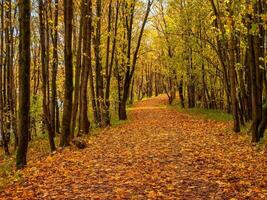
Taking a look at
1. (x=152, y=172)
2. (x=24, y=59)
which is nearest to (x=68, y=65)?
(x=24, y=59)

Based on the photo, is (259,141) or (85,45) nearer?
(259,141)

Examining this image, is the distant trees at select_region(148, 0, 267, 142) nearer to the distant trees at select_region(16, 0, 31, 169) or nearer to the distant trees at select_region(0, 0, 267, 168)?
the distant trees at select_region(0, 0, 267, 168)

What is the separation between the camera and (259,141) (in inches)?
537

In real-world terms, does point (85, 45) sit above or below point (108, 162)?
above

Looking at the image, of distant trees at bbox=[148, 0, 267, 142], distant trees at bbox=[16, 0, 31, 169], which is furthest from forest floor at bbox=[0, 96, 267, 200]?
distant trees at bbox=[148, 0, 267, 142]

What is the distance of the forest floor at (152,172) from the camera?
8.02 m

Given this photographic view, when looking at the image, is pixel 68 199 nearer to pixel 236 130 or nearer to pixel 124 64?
pixel 236 130

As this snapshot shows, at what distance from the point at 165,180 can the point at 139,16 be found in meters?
31.6

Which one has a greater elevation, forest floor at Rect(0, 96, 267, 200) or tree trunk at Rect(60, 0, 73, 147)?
tree trunk at Rect(60, 0, 73, 147)

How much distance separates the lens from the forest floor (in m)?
8.02

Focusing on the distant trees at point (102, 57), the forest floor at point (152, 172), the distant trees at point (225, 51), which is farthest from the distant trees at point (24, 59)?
the distant trees at point (225, 51)

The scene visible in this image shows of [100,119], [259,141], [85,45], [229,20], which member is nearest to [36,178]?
[229,20]

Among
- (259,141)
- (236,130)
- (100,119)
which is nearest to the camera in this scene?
(259,141)

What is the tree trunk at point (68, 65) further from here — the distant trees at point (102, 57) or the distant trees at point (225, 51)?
the distant trees at point (225, 51)
